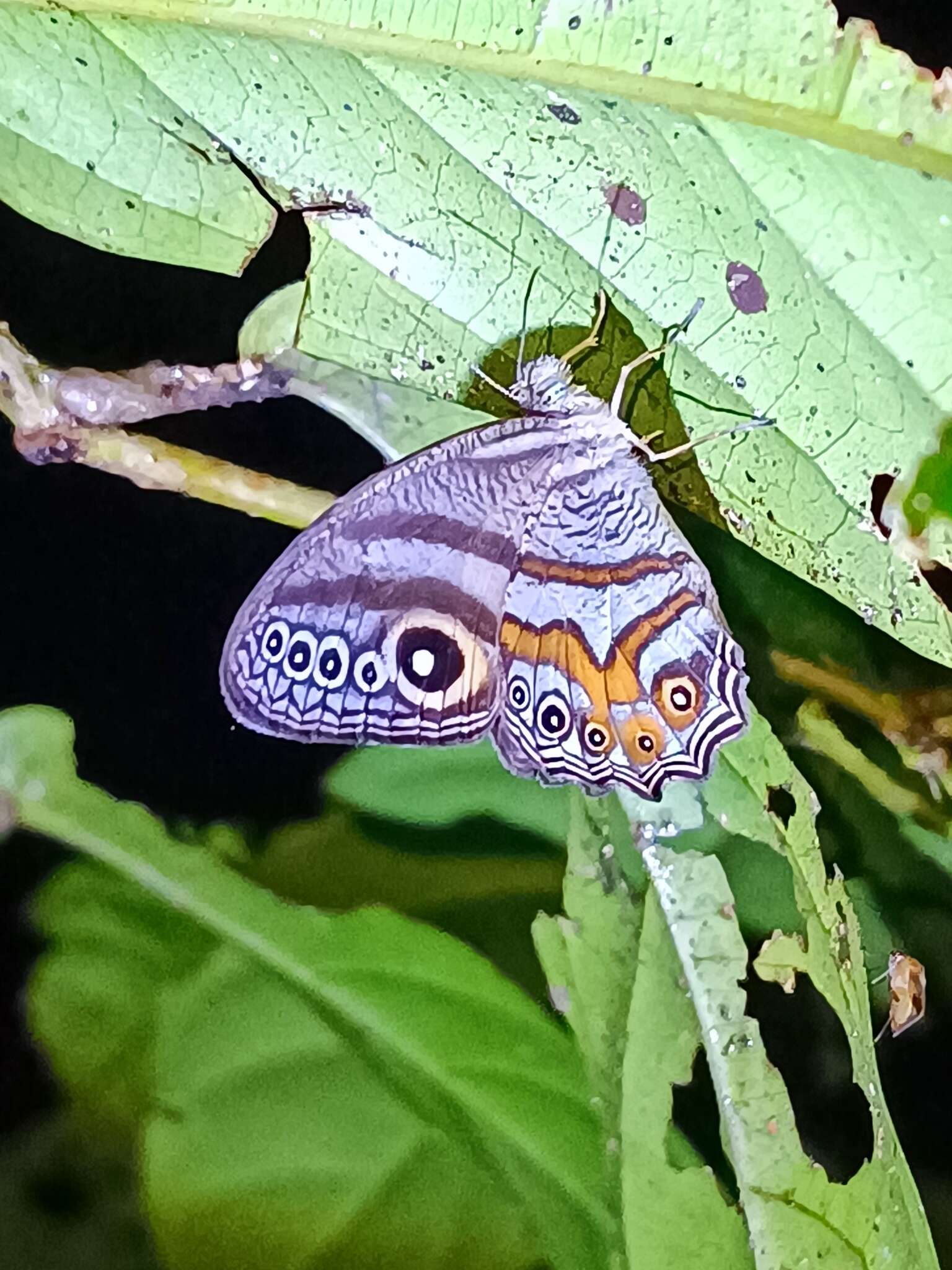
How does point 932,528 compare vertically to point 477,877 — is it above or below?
above

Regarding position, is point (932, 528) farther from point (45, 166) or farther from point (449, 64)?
point (45, 166)

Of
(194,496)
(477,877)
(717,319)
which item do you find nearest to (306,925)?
(477,877)

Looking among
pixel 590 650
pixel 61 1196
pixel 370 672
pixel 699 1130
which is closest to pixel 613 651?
pixel 590 650

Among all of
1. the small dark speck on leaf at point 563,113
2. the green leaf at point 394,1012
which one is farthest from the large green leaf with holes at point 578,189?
the green leaf at point 394,1012

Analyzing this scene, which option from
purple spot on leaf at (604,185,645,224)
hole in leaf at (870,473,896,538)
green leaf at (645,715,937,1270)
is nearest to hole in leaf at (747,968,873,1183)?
green leaf at (645,715,937,1270)

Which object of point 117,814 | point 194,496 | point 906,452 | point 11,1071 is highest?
point 906,452
